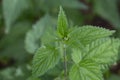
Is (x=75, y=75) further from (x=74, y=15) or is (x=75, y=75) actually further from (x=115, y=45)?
(x=74, y=15)

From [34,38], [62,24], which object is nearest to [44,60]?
[62,24]

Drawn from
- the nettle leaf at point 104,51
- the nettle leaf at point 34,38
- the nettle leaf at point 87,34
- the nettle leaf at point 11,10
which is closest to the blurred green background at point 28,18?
the nettle leaf at point 11,10

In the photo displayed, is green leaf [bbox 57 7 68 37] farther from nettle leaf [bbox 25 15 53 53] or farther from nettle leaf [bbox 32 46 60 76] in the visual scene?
nettle leaf [bbox 25 15 53 53]

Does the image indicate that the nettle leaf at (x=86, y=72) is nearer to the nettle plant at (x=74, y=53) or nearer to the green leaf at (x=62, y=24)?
the nettle plant at (x=74, y=53)

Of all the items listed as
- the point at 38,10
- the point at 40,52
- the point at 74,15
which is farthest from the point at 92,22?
the point at 40,52

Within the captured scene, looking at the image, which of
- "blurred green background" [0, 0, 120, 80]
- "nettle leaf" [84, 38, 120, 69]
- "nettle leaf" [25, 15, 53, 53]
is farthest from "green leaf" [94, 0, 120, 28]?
"nettle leaf" [84, 38, 120, 69]

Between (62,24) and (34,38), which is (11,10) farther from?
(62,24)
